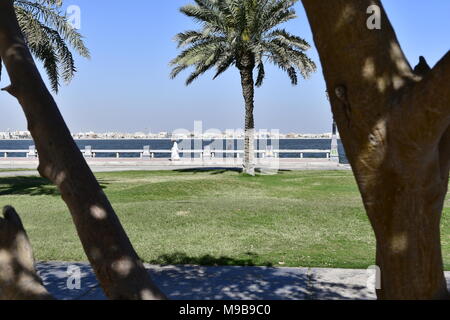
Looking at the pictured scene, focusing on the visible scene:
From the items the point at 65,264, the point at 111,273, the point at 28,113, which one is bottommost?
the point at 65,264

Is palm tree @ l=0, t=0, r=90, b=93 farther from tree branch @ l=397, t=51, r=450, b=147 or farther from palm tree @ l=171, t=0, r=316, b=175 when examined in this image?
tree branch @ l=397, t=51, r=450, b=147

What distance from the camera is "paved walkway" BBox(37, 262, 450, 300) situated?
202 inches

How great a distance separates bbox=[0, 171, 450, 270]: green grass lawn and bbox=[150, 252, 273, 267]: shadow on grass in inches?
0.5

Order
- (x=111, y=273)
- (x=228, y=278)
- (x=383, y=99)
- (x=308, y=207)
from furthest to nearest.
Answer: (x=308, y=207) → (x=228, y=278) → (x=111, y=273) → (x=383, y=99)

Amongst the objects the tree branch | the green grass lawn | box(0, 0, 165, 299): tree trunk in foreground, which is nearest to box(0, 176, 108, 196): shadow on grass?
the green grass lawn

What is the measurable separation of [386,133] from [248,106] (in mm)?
20676

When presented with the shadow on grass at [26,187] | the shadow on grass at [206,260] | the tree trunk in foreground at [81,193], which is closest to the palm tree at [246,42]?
the shadow on grass at [26,187]

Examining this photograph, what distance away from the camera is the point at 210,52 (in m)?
21.6

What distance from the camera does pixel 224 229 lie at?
9109mm

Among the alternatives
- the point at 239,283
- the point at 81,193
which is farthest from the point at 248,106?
the point at 81,193

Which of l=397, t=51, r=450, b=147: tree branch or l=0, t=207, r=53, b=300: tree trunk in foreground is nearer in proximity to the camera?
l=397, t=51, r=450, b=147: tree branch

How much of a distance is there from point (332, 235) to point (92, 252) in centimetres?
711

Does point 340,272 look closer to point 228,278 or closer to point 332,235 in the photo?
point 228,278
